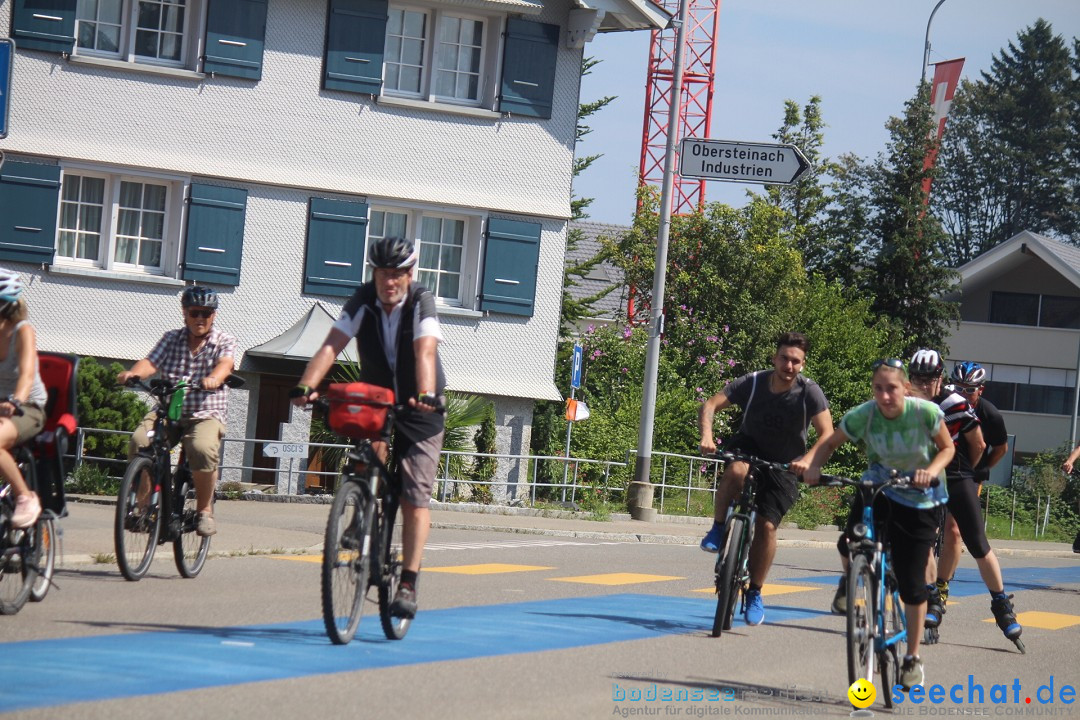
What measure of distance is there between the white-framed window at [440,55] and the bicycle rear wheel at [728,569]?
607 inches

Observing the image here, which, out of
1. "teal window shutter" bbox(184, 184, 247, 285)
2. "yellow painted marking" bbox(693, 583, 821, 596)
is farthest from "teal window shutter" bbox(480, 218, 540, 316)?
"yellow painted marking" bbox(693, 583, 821, 596)

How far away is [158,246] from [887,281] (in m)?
27.3

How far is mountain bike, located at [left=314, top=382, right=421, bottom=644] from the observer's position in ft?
23.5

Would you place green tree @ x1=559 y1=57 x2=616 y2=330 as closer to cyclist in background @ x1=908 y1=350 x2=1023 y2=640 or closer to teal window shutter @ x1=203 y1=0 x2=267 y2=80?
teal window shutter @ x1=203 y1=0 x2=267 y2=80

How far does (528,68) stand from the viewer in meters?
23.7

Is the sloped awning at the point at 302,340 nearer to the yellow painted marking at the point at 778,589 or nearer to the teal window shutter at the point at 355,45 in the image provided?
the teal window shutter at the point at 355,45

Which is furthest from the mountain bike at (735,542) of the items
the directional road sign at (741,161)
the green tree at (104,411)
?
the green tree at (104,411)

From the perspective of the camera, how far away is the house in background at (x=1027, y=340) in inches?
2106

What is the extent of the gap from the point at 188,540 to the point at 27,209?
41.5ft

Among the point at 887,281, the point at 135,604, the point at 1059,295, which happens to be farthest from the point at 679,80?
the point at 1059,295

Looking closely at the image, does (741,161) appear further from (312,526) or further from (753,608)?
(753,608)

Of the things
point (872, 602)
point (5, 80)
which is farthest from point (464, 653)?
point (5, 80)

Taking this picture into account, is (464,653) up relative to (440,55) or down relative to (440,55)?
down

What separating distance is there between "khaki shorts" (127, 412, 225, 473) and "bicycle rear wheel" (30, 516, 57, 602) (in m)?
1.32
